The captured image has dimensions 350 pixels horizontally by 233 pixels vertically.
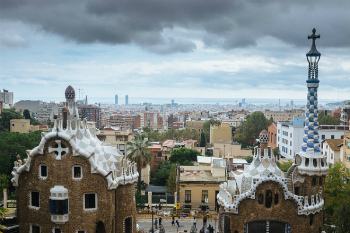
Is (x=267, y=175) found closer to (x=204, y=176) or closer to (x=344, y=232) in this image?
(x=344, y=232)

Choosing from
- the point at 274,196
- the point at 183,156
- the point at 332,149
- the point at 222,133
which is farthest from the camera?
the point at 222,133

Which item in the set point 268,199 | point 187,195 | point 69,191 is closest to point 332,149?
point 187,195

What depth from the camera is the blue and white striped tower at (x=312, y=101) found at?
105 feet

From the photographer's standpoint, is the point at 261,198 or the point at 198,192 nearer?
the point at 261,198

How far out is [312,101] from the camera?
3225 centimetres

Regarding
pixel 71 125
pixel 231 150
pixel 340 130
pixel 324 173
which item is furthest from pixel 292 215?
pixel 340 130

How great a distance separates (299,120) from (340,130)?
8134 mm

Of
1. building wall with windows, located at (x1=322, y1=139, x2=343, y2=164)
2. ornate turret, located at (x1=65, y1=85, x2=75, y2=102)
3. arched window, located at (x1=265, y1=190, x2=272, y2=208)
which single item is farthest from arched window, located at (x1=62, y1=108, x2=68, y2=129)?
building wall with windows, located at (x1=322, y1=139, x2=343, y2=164)

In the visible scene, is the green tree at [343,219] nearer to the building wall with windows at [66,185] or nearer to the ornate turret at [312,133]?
the ornate turret at [312,133]

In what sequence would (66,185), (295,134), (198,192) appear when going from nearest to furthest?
1. (66,185)
2. (198,192)
3. (295,134)

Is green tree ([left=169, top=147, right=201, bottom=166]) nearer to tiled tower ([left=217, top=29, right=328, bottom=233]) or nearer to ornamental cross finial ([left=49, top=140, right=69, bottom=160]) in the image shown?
tiled tower ([left=217, top=29, right=328, bottom=233])

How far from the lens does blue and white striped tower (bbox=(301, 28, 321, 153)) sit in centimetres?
3186

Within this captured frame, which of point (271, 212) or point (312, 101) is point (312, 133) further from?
point (271, 212)

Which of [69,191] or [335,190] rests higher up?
[69,191]
